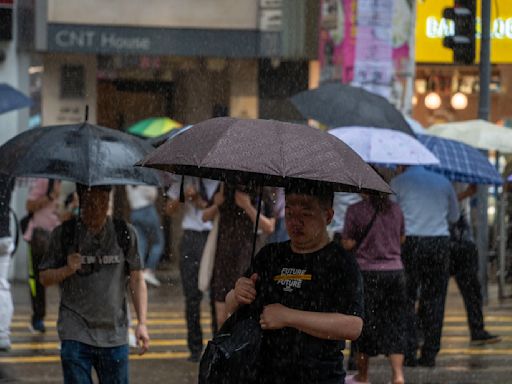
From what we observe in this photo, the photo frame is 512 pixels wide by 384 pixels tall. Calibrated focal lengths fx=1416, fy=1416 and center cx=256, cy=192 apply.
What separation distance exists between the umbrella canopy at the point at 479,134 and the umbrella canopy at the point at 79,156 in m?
7.55

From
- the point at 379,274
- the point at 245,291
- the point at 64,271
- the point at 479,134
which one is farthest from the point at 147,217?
the point at 245,291

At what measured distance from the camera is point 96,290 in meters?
7.34

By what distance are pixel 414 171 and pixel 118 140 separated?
461cm

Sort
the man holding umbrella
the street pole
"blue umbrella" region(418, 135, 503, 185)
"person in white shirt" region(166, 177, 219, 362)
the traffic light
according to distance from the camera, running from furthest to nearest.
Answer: the street pole, the traffic light, "blue umbrella" region(418, 135, 503, 185), "person in white shirt" region(166, 177, 219, 362), the man holding umbrella

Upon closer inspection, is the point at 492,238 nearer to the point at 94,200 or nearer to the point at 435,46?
the point at 435,46

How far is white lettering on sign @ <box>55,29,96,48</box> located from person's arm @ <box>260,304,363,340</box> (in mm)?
14903

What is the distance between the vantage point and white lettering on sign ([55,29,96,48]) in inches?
784

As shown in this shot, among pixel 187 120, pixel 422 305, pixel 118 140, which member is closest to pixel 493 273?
pixel 187 120

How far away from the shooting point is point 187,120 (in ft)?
70.7

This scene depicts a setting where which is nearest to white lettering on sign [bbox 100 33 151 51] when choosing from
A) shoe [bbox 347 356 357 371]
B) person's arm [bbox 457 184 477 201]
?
person's arm [bbox 457 184 477 201]

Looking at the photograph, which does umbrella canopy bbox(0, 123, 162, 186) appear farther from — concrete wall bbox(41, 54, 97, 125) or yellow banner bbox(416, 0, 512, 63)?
yellow banner bbox(416, 0, 512, 63)

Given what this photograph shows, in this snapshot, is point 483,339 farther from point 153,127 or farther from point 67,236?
point 153,127

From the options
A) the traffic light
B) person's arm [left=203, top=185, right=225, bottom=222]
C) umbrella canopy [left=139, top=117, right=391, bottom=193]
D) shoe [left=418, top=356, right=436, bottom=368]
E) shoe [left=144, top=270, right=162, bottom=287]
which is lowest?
shoe [left=144, top=270, right=162, bottom=287]

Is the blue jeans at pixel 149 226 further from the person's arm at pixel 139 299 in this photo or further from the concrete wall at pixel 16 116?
the person's arm at pixel 139 299
